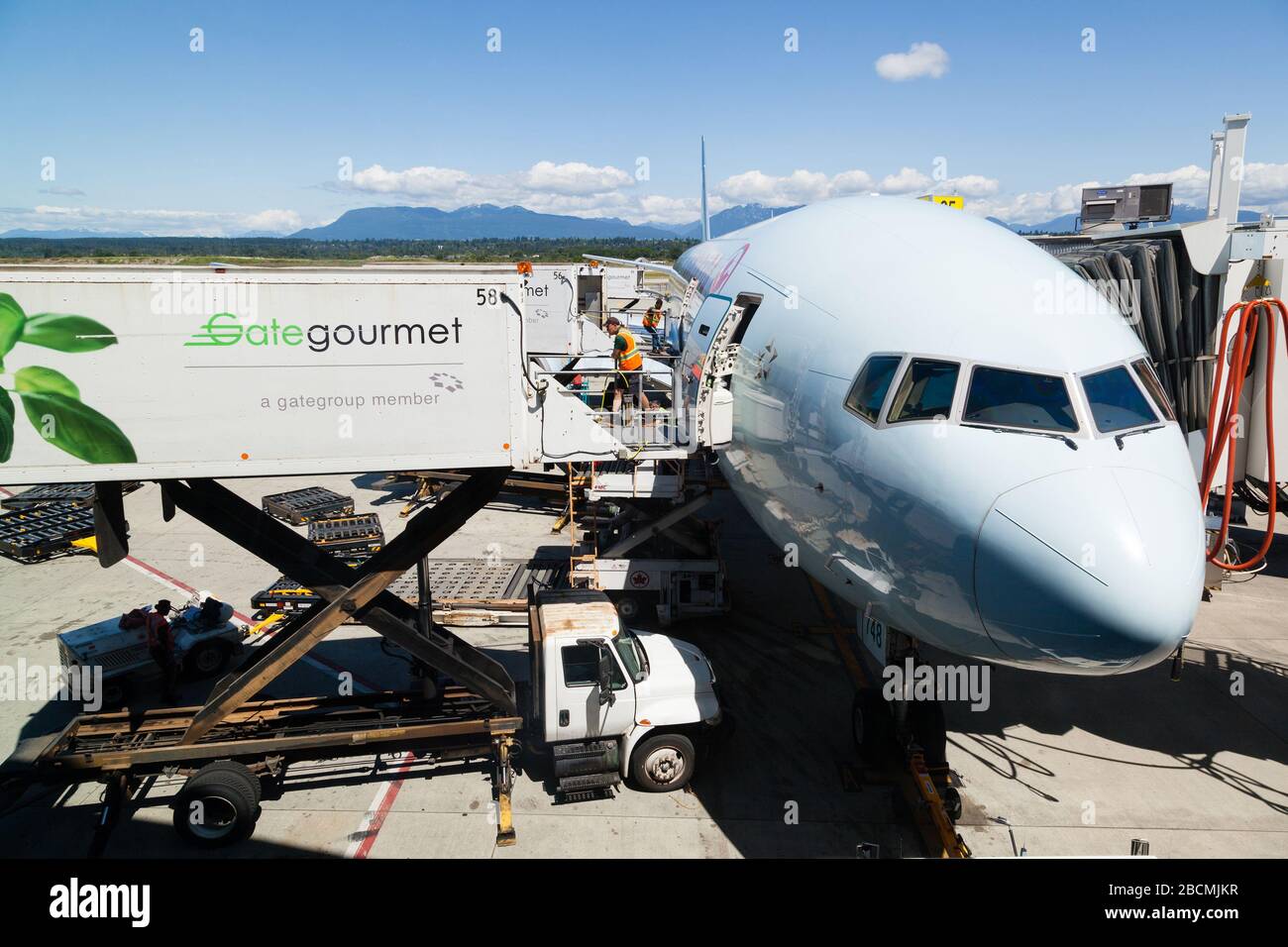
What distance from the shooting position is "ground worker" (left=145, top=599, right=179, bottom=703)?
13367 mm

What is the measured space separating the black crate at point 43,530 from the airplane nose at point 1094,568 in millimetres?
22450

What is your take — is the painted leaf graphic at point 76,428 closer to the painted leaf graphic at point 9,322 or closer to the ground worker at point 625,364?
the painted leaf graphic at point 9,322

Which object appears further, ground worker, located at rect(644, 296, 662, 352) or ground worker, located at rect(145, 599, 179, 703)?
ground worker, located at rect(644, 296, 662, 352)

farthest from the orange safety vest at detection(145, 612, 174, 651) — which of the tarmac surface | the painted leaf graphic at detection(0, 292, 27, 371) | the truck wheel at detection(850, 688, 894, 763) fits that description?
the truck wheel at detection(850, 688, 894, 763)

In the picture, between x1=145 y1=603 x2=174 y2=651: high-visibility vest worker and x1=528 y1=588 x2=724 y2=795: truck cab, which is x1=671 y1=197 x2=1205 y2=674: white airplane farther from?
x1=145 y1=603 x2=174 y2=651: high-visibility vest worker

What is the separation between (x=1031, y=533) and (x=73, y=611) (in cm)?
1877

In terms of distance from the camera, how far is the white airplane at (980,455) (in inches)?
255

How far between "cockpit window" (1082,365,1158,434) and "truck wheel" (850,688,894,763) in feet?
17.8

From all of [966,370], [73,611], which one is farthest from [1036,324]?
[73,611]

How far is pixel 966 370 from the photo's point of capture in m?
7.39

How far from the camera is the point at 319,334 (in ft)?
31.7

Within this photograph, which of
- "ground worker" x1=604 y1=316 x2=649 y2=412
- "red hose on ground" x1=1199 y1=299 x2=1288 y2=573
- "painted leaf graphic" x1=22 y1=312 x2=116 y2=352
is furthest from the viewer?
"ground worker" x1=604 y1=316 x2=649 y2=412

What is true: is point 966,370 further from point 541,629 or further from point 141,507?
point 141,507

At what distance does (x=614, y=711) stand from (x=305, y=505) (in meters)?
15.6
